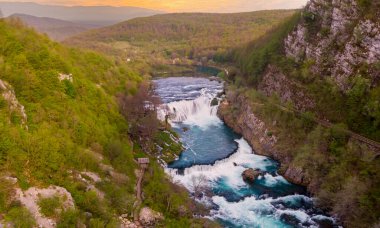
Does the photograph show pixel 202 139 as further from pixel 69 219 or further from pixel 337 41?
pixel 69 219

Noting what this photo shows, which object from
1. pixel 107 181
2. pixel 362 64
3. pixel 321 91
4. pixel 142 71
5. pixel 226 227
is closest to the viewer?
pixel 107 181

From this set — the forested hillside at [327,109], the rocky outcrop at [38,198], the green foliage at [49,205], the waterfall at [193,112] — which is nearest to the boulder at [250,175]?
the forested hillside at [327,109]

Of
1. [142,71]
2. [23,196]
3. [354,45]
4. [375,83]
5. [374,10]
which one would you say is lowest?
[142,71]

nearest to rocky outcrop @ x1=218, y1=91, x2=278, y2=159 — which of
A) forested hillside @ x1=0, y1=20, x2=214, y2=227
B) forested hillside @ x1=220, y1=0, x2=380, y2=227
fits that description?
forested hillside @ x1=220, y1=0, x2=380, y2=227

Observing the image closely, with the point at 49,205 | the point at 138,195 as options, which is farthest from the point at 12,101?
the point at 138,195

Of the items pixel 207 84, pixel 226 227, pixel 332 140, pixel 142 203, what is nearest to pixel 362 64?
pixel 332 140

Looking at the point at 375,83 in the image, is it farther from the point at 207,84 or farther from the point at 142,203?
the point at 207,84

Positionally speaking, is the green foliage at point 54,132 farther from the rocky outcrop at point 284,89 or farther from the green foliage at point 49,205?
the rocky outcrop at point 284,89
